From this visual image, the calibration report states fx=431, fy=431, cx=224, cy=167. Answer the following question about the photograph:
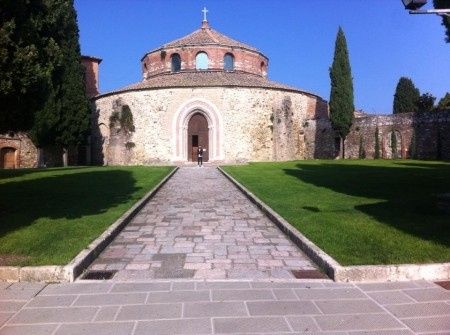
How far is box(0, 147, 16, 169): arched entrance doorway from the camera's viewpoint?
3231 cm

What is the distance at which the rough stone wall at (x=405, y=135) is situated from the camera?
32688 millimetres

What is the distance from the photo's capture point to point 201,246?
297 inches

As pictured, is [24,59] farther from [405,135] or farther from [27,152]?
[405,135]

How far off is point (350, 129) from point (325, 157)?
322cm

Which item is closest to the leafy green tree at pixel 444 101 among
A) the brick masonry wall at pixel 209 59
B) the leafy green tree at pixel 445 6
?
the brick masonry wall at pixel 209 59

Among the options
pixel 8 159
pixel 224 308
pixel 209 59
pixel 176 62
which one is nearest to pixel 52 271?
pixel 224 308

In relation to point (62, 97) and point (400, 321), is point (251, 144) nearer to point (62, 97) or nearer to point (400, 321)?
point (62, 97)

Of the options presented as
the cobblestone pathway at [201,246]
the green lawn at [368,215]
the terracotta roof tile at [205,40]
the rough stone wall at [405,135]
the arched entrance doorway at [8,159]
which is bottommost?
the cobblestone pathway at [201,246]

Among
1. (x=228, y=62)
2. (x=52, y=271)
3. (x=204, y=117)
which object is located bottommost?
(x=52, y=271)

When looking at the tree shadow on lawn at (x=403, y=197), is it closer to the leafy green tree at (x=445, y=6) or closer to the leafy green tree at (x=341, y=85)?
the leafy green tree at (x=445, y=6)

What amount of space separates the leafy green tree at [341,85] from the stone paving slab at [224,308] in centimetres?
3158

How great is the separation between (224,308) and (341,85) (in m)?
33.4

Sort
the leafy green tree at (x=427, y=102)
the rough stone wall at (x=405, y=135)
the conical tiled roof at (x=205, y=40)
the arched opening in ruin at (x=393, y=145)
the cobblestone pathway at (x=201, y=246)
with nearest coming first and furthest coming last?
1. the cobblestone pathway at (x=201, y=246)
2. the rough stone wall at (x=405, y=135)
3. the arched opening in ruin at (x=393, y=145)
4. the conical tiled roof at (x=205, y=40)
5. the leafy green tree at (x=427, y=102)

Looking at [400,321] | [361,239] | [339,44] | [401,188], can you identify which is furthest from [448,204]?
[339,44]
